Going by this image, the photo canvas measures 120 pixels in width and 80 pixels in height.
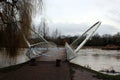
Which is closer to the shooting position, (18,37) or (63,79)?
(63,79)

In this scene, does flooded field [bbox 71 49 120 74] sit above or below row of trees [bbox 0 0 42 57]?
below

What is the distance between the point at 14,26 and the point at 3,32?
58cm

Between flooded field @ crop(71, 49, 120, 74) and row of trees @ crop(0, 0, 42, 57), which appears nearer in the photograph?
row of trees @ crop(0, 0, 42, 57)

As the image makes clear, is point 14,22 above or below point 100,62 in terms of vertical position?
above

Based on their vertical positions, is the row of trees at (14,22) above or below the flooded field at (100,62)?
above

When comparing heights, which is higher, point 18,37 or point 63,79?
point 18,37

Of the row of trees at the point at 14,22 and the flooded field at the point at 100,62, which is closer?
the row of trees at the point at 14,22

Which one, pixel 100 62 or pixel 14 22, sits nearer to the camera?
pixel 14 22

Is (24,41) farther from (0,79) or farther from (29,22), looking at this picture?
(0,79)

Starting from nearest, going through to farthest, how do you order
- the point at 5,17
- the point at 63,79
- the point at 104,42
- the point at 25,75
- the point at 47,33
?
the point at 63,79 < the point at 25,75 < the point at 5,17 < the point at 47,33 < the point at 104,42

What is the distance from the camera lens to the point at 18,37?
516 inches

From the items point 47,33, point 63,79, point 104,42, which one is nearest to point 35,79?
point 63,79

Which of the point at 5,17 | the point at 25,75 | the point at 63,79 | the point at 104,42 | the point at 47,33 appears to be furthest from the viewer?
the point at 104,42

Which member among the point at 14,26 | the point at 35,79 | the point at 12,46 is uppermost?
the point at 14,26
